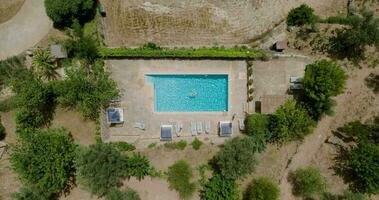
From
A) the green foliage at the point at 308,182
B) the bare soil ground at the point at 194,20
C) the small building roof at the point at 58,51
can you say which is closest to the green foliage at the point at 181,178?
the green foliage at the point at 308,182

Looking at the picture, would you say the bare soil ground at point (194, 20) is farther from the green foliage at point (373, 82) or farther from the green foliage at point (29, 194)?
the green foliage at point (29, 194)

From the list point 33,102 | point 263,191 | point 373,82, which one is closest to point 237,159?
point 263,191

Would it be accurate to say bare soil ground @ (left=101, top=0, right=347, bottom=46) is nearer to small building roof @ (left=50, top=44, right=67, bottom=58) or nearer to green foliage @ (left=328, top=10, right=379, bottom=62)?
green foliage @ (left=328, top=10, right=379, bottom=62)

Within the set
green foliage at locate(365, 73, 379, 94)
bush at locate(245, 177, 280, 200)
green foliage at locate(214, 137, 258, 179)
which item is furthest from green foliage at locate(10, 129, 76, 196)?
green foliage at locate(365, 73, 379, 94)

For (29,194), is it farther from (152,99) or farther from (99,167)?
(152,99)

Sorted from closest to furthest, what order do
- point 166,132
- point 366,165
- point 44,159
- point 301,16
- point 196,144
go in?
point 366,165 < point 44,159 < point 301,16 < point 166,132 < point 196,144

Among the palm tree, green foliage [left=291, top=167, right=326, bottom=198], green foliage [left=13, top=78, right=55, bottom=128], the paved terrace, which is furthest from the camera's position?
the paved terrace
